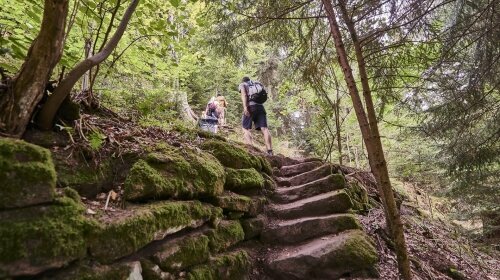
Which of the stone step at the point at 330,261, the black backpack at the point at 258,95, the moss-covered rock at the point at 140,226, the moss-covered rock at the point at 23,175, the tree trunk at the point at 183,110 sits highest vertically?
the tree trunk at the point at 183,110

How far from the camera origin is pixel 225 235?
3.88 m

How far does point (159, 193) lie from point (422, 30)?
508 centimetres

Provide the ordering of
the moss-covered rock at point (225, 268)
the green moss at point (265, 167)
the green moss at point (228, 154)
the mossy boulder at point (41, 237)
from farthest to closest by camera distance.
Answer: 1. the green moss at point (265, 167)
2. the green moss at point (228, 154)
3. the moss-covered rock at point (225, 268)
4. the mossy boulder at point (41, 237)

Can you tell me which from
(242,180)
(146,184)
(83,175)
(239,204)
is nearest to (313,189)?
(242,180)

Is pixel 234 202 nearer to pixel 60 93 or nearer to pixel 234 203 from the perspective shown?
pixel 234 203

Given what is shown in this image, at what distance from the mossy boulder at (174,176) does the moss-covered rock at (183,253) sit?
456 millimetres

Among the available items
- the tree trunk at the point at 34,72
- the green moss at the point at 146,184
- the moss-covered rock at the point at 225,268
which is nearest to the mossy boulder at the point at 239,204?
the moss-covered rock at the point at 225,268

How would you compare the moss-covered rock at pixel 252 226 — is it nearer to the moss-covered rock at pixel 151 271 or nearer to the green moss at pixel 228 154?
the green moss at pixel 228 154

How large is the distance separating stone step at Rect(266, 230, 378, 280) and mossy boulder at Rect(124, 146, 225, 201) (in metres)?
1.19

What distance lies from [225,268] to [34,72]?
8.39 ft

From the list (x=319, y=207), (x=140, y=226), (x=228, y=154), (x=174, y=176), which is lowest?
(x=319, y=207)

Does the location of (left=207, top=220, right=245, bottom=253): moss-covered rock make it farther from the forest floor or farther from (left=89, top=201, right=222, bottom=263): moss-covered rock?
the forest floor

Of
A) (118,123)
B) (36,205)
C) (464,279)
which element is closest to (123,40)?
(118,123)

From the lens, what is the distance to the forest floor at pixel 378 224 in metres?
3.04
